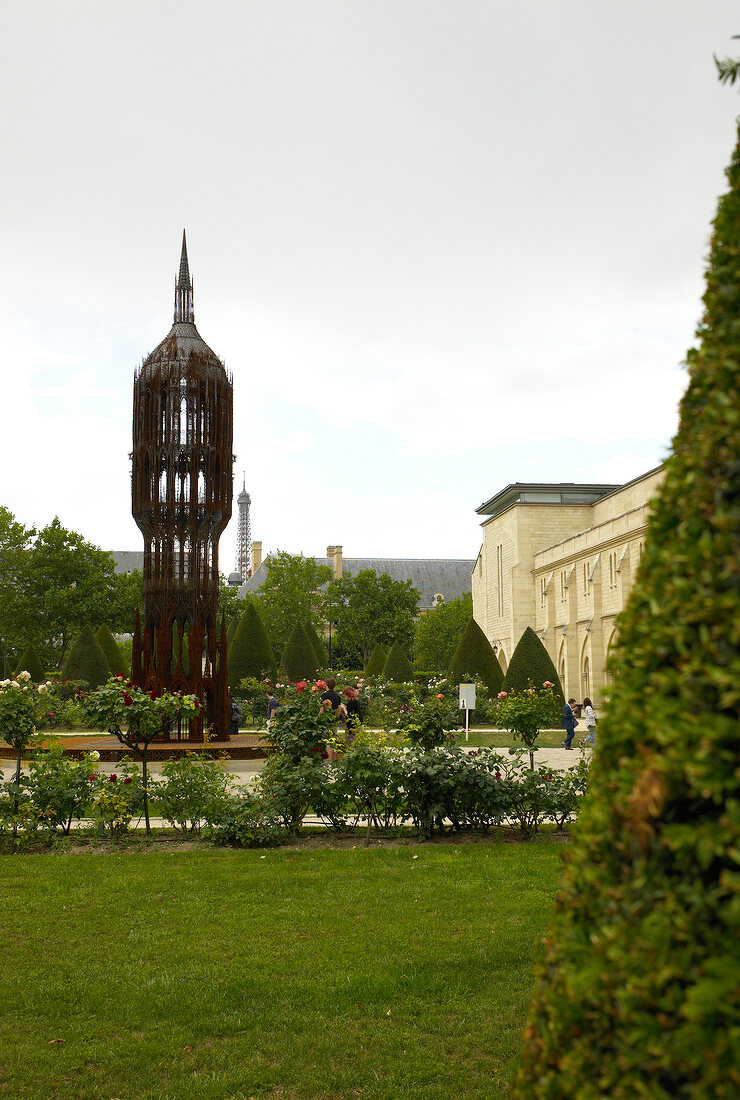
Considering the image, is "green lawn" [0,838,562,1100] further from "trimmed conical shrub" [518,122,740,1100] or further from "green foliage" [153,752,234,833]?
"trimmed conical shrub" [518,122,740,1100]

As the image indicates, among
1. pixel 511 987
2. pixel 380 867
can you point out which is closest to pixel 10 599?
pixel 380 867

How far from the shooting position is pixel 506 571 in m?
45.2

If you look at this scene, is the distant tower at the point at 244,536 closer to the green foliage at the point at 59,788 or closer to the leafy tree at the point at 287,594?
the leafy tree at the point at 287,594

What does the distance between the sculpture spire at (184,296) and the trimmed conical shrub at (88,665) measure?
1517 cm

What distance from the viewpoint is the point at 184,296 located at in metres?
17.4

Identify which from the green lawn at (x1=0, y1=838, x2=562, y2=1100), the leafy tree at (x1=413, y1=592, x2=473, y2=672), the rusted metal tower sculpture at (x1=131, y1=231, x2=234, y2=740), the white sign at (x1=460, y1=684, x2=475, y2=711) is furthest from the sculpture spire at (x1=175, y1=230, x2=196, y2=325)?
the leafy tree at (x1=413, y1=592, x2=473, y2=672)

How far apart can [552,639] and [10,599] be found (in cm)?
2446

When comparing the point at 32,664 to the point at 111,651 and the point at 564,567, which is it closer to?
the point at 111,651

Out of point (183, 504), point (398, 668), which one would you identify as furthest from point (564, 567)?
point (183, 504)

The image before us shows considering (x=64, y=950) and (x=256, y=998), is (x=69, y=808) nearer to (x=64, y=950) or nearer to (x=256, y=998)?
(x=64, y=950)

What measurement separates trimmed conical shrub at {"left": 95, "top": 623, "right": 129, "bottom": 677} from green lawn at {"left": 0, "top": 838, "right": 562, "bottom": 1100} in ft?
Answer: 82.4

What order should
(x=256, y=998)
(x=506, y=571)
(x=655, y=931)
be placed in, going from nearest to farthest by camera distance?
(x=655, y=931)
(x=256, y=998)
(x=506, y=571)

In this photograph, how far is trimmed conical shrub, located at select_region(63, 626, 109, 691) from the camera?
28.8 metres

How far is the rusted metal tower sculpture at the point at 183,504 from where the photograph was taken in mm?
16156
